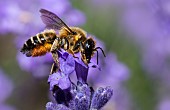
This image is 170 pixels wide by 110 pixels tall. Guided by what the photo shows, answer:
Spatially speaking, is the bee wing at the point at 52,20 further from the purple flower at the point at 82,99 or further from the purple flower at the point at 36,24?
the purple flower at the point at 36,24

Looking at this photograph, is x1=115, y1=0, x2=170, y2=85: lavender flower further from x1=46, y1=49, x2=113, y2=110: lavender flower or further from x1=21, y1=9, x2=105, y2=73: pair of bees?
x1=46, y1=49, x2=113, y2=110: lavender flower

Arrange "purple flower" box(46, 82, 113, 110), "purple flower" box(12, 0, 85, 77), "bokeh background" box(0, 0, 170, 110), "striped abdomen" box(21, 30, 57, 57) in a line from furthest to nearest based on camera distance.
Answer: "bokeh background" box(0, 0, 170, 110) → "purple flower" box(12, 0, 85, 77) → "striped abdomen" box(21, 30, 57, 57) → "purple flower" box(46, 82, 113, 110)

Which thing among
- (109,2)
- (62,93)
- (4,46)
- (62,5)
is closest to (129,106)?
(62,5)

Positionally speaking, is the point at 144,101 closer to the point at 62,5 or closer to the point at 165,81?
the point at 165,81

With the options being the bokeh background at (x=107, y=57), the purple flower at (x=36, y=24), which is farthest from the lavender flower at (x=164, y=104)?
the purple flower at (x=36, y=24)

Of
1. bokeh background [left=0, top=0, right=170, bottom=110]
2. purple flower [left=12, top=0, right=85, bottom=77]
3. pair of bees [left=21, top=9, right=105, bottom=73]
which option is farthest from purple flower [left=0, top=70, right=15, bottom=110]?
pair of bees [left=21, top=9, right=105, bottom=73]

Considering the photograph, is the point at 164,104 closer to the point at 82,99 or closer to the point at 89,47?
the point at 89,47
